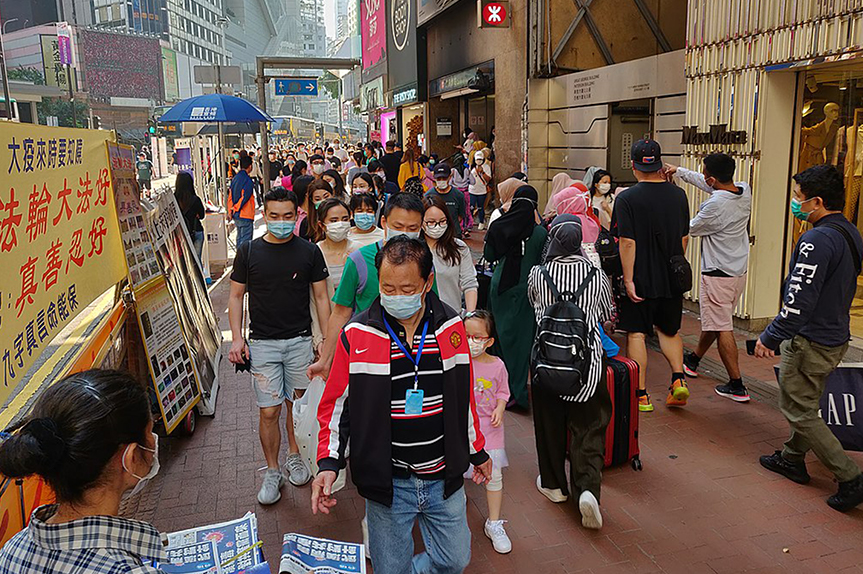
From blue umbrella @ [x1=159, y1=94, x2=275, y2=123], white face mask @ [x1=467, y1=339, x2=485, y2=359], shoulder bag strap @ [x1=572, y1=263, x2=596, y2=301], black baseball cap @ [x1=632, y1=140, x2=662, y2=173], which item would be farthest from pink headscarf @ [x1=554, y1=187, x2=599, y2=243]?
blue umbrella @ [x1=159, y1=94, x2=275, y2=123]

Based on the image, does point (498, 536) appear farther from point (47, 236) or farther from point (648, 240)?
point (47, 236)

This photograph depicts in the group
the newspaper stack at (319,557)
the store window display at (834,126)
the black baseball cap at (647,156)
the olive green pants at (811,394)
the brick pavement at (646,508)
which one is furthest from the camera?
the store window display at (834,126)

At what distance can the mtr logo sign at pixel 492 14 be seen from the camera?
43.3ft

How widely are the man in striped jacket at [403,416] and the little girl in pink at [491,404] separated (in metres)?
1.14

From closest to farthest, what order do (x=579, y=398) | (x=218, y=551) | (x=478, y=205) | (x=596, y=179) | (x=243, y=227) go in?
(x=218, y=551) < (x=579, y=398) < (x=596, y=179) < (x=243, y=227) < (x=478, y=205)

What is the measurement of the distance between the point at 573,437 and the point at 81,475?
3.06m

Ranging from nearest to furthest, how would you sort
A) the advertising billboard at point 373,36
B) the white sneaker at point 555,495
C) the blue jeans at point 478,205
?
the white sneaker at point 555,495 < the blue jeans at point 478,205 < the advertising billboard at point 373,36

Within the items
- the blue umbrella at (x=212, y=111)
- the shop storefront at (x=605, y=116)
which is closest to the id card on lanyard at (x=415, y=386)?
the shop storefront at (x=605, y=116)

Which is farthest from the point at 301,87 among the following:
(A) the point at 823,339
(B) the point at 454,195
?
(A) the point at 823,339

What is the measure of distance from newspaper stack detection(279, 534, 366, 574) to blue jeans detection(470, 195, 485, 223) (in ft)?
43.6

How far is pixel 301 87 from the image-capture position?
22.2 metres

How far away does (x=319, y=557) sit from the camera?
294 cm

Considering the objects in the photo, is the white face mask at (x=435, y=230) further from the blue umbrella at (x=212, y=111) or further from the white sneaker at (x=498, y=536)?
the blue umbrella at (x=212, y=111)

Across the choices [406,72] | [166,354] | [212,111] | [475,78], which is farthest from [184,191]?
[406,72]
